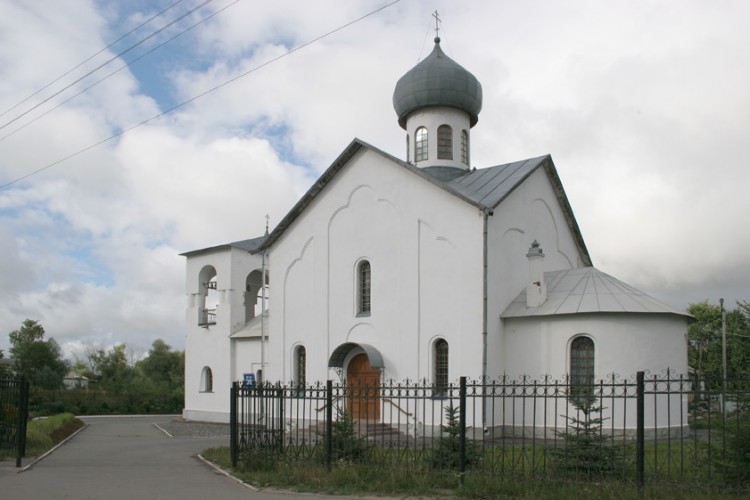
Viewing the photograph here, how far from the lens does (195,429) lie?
24.1 m

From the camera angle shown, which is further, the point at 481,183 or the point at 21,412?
the point at 481,183

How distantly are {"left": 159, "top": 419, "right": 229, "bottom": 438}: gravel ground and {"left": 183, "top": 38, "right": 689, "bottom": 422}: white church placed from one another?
2266mm

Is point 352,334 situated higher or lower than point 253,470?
higher

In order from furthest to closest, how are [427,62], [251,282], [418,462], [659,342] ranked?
[251,282] < [427,62] < [659,342] < [418,462]

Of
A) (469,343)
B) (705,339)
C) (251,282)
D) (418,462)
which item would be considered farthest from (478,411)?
(705,339)

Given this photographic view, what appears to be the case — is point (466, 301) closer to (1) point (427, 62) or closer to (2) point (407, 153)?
(2) point (407, 153)

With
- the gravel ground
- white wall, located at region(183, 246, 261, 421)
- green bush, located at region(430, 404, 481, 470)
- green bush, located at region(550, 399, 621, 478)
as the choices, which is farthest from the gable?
green bush, located at region(550, 399, 621, 478)

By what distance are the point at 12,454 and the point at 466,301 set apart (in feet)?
35.5

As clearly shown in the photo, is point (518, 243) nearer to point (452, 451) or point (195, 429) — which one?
point (452, 451)

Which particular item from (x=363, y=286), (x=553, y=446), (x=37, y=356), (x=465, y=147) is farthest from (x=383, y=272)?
(x=37, y=356)

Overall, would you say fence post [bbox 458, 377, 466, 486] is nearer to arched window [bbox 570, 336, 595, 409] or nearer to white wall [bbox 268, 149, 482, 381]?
white wall [bbox 268, 149, 482, 381]

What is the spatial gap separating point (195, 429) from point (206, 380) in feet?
15.3

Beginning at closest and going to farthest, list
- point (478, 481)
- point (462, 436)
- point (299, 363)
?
1. point (478, 481)
2. point (462, 436)
3. point (299, 363)

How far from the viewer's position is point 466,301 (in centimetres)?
1817
